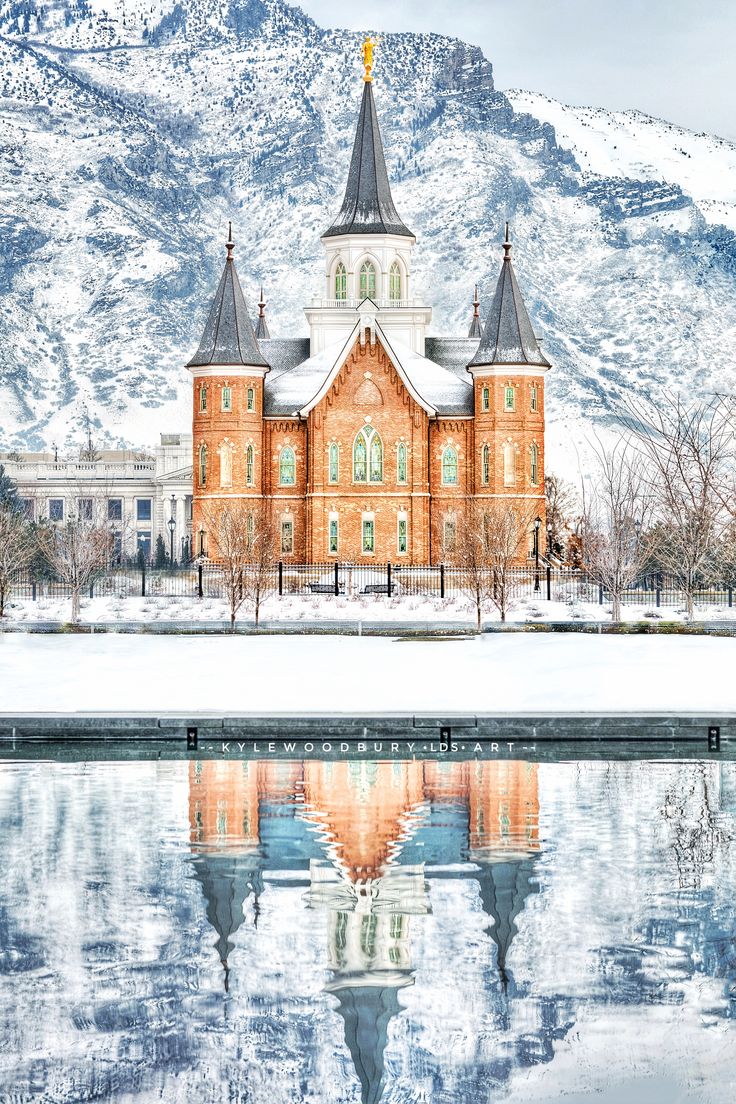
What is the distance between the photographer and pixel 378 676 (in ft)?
90.1

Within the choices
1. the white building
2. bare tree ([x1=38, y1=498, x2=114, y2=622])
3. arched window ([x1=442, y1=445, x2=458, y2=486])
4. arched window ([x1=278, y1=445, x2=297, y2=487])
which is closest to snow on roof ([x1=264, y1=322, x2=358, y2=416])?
arched window ([x1=278, y1=445, x2=297, y2=487])

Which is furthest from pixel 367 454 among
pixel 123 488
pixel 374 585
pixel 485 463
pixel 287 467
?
pixel 123 488

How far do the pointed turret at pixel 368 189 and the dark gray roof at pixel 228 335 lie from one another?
34.5 feet

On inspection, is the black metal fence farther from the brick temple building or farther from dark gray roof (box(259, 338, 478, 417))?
dark gray roof (box(259, 338, 478, 417))

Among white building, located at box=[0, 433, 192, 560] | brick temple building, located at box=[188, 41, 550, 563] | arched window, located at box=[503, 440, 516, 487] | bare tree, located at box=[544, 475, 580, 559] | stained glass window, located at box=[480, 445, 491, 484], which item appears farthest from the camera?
white building, located at box=[0, 433, 192, 560]

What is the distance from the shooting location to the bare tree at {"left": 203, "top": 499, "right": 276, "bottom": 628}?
46.5 meters

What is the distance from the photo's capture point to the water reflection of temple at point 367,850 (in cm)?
1120

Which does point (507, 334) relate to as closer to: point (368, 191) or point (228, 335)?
point (228, 335)

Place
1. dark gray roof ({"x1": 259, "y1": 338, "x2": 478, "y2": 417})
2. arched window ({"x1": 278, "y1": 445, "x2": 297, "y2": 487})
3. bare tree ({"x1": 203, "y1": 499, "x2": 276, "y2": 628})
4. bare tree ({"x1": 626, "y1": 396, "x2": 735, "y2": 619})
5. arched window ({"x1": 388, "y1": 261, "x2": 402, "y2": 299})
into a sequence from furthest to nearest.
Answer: arched window ({"x1": 388, "y1": 261, "x2": 402, "y2": 299}) < dark gray roof ({"x1": 259, "y1": 338, "x2": 478, "y2": 417}) < arched window ({"x1": 278, "y1": 445, "x2": 297, "y2": 487}) < bare tree ({"x1": 203, "y1": 499, "x2": 276, "y2": 628}) < bare tree ({"x1": 626, "y1": 396, "x2": 735, "y2": 619})

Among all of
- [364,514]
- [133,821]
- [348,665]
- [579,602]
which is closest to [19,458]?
[364,514]

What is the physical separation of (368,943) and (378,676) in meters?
15.6

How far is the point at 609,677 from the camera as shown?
25719 millimetres

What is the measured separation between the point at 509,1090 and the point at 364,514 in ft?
185

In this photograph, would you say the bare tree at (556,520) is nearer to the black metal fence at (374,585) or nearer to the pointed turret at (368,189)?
the black metal fence at (374,585)
